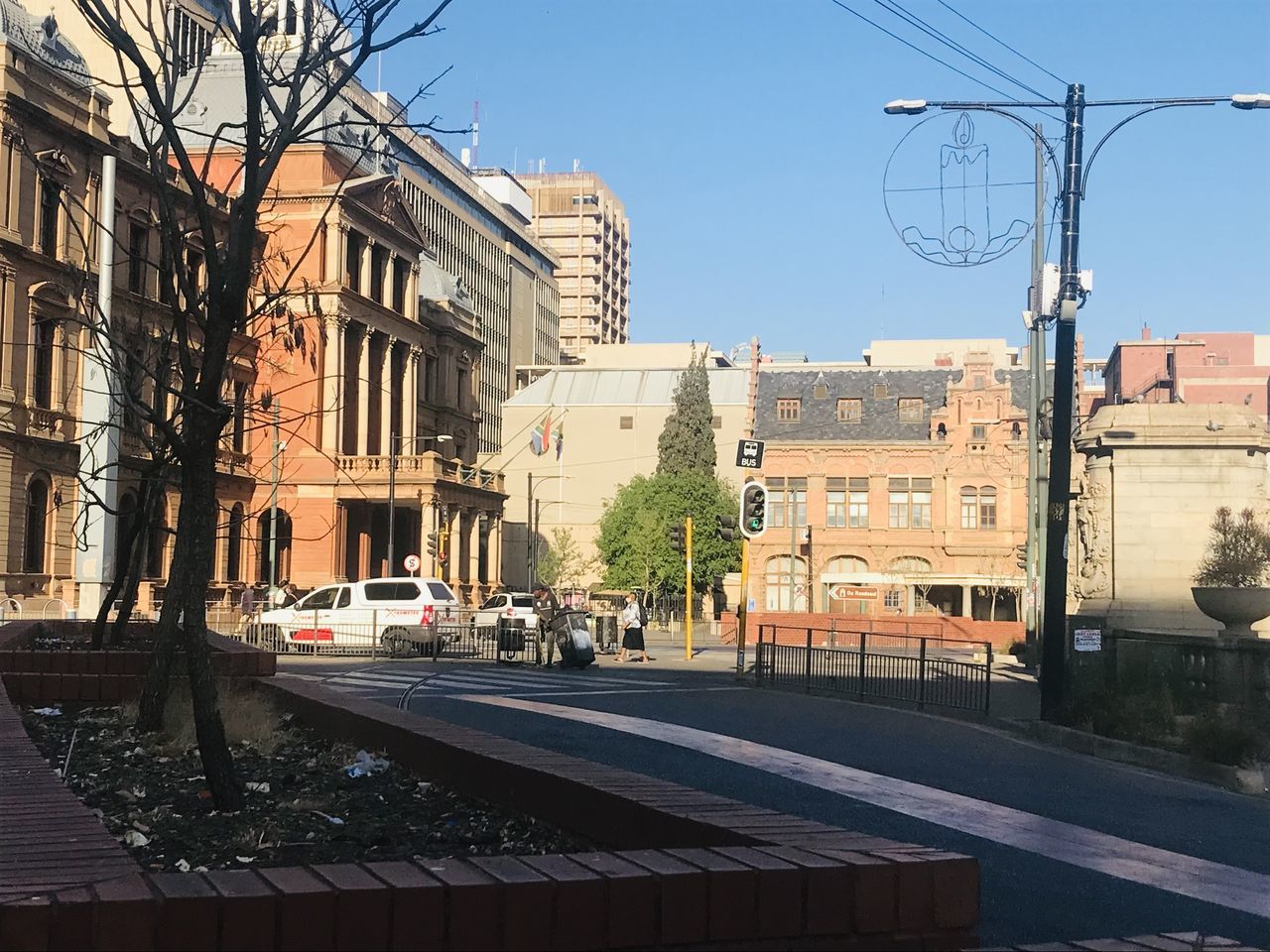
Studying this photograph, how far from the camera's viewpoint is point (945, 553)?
74000 millimetres

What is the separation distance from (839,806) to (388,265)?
68.1 meters

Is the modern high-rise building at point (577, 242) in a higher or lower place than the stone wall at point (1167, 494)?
higher

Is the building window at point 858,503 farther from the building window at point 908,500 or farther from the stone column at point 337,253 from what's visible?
the stone column at point 337,253

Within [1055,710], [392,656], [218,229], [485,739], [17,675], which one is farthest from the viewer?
[218,229]

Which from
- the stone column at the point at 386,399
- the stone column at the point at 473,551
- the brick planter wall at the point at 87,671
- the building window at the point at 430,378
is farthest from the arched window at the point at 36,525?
the building window at the point at 430,378

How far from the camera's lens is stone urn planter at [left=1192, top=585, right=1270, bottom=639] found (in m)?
17.8

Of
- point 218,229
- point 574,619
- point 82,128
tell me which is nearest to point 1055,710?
point 574,619

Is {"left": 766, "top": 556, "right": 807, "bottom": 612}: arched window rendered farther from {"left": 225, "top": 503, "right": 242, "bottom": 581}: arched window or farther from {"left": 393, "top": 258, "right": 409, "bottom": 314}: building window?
{"left": 225, "top": 503, "right": 242, "bottom": 581}: arched window

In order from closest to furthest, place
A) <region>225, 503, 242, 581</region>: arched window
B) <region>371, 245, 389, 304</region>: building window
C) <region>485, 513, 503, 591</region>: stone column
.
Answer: <region>225, 503, 242, 581</region>: arched window, <region>371, 245, 389, 304</region>: building window, <region>485, 513, 503, 591</region>: stone column

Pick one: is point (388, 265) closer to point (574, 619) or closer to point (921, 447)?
point (921, 447)

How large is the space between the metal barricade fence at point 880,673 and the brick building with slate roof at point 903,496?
4722cm

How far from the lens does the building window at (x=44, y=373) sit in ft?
157

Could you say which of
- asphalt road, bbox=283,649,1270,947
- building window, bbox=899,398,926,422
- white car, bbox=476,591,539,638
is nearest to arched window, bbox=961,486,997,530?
building window, bbox=899,398,926,422

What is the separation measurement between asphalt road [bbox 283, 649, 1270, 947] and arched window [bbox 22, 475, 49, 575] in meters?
30.4
